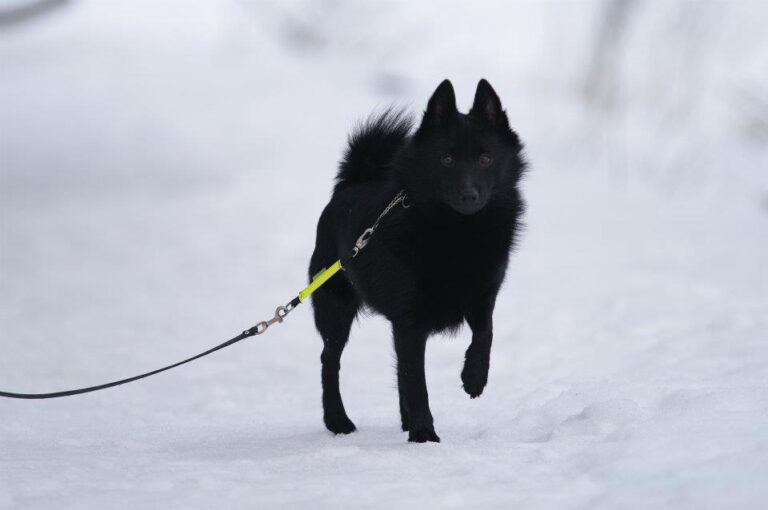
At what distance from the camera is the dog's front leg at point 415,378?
3121mm

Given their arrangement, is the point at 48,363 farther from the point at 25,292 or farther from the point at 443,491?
the point at 443,491

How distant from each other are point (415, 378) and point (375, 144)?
0.98 meters

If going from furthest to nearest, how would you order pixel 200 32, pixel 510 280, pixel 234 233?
1. pixel 200 32
2. pixel 234 233
3. pixel 510 280

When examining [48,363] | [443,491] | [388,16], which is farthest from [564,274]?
[388,16]

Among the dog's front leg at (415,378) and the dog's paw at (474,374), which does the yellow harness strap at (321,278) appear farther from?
the dog's paw at (474,374)

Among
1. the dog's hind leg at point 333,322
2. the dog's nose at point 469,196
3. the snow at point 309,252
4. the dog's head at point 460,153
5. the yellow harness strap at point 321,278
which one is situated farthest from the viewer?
the dog's hind leg at point 333,322

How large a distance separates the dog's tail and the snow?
101cm

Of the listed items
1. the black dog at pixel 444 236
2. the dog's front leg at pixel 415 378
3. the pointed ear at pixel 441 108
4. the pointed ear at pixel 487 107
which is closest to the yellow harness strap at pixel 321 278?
the black dog at pixel 444 236

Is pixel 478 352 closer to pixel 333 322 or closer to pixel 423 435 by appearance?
pixel 423 435

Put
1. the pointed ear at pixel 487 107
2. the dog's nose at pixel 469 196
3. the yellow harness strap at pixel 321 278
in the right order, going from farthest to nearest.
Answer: the yellow harness strap at pixel 321 278 → the pointed ear at pixel 487 107 → the dog's nose at pixel 469 196

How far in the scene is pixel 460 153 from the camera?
10.1ft

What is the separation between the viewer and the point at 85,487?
255 centimetres

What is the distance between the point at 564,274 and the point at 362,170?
4.43 m

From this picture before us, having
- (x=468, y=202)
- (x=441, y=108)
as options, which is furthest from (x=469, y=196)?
(x=441, y=108)
